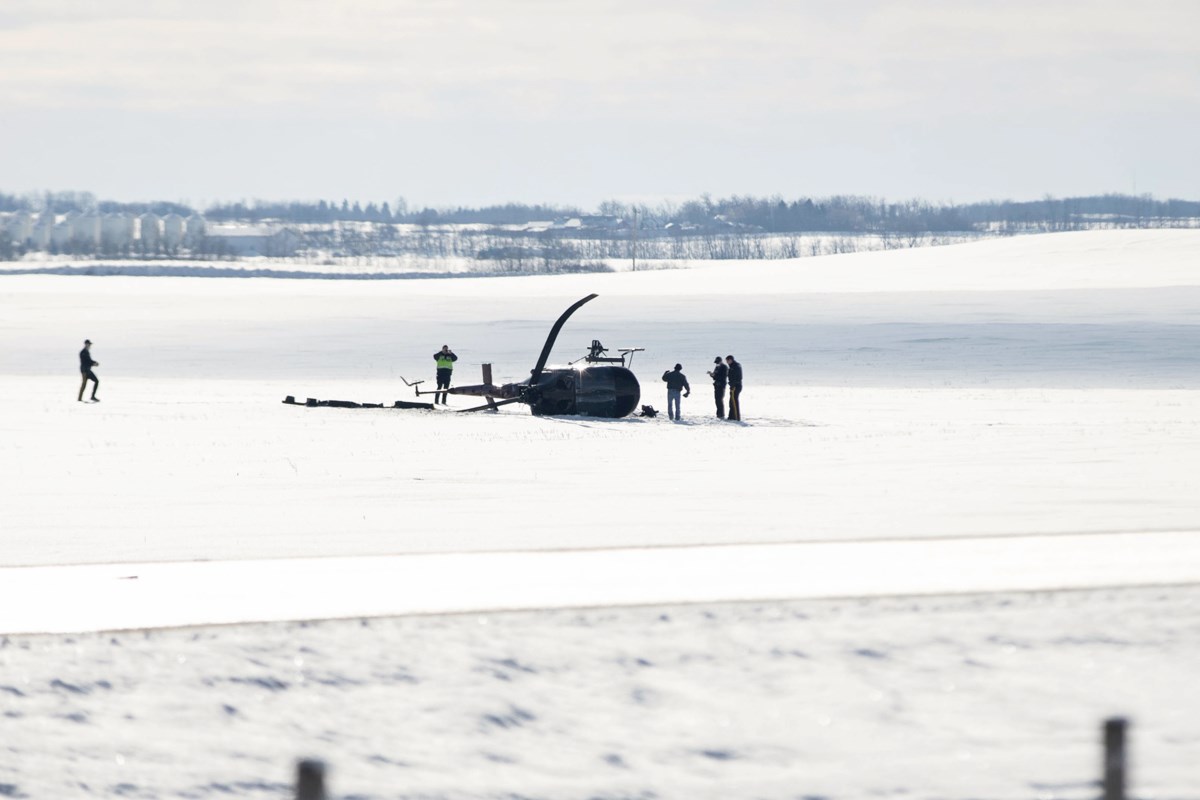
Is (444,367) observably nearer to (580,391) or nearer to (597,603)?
(580,391)

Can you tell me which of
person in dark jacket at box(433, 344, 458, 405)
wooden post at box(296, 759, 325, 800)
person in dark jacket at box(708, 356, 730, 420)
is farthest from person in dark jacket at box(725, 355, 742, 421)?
wooden post at box(296, 759, 325, 800)

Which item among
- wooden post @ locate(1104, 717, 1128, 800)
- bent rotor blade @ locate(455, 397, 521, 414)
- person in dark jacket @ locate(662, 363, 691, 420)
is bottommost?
bent rotor blade @ locate(455, 397, 521, 414)

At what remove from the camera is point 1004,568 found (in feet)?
38.8

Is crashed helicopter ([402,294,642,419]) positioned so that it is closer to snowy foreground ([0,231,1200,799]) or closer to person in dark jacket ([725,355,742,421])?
snowy foreground ([0,231,1200,799])

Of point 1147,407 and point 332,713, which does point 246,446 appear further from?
point 1147,407

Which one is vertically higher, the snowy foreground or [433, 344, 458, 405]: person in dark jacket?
[433, 344, 458, 405]: person in dark jacket

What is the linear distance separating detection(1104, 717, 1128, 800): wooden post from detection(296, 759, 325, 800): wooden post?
2517mm

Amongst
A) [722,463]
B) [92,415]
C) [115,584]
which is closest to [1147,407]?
[722,463]

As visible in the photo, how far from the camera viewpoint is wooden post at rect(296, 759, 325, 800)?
4840 mm

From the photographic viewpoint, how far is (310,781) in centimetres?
491

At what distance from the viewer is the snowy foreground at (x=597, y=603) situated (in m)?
8.34

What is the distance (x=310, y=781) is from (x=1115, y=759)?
259 cm

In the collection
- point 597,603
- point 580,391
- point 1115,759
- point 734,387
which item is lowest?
point 597,603

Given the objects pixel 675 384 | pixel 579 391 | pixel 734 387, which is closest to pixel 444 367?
pixel 579 391
